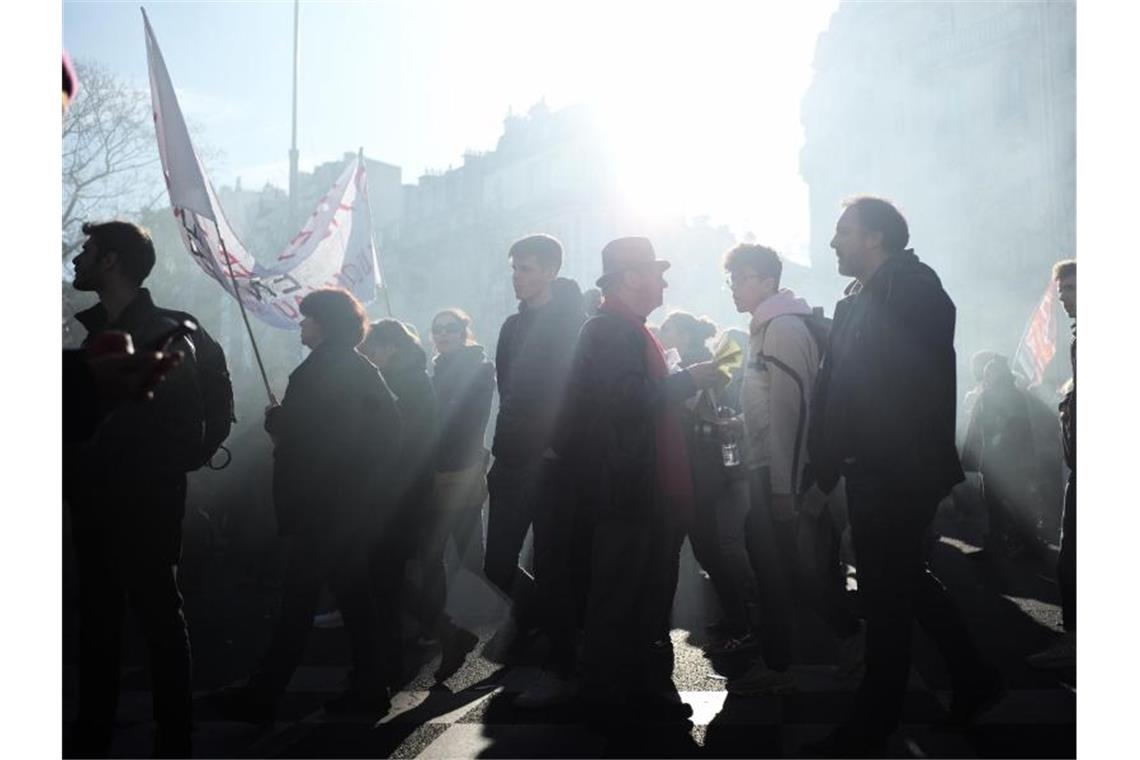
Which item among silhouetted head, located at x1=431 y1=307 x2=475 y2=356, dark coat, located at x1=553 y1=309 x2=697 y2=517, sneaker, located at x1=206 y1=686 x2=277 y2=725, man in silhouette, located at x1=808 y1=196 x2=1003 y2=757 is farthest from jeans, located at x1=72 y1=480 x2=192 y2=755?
silhouetted head, located at x1=431 y1=307 x2=475 y2=356

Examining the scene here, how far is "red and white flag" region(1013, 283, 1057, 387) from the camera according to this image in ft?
32.5

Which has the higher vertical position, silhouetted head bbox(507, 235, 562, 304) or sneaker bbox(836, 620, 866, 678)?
silhouetted head bbox(507, 235, 562, 304)

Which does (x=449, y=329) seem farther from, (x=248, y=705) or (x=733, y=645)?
(x=248, y=705)

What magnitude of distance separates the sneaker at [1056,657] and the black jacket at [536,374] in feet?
7.84

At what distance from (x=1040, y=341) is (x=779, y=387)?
6.28m

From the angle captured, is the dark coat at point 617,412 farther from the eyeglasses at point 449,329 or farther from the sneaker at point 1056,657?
the eyeglasses at point 449,329

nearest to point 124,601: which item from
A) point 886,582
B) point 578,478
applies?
point 578,478

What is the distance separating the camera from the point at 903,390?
3.84 meters

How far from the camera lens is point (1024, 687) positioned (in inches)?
186

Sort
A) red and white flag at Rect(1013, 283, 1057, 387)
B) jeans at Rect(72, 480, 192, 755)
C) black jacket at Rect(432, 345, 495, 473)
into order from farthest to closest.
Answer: red and white flag at Rect(1013, 283, 1057, 387), black jacket at Rect(432, 345, 495, 473), jeans at Rect(72, 480, 192, 755)

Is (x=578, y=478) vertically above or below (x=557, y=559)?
above

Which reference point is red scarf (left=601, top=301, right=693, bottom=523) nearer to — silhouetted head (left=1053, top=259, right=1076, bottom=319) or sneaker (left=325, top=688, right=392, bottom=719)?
sneaker (left=325, top=688, right=392, bottom=719)
